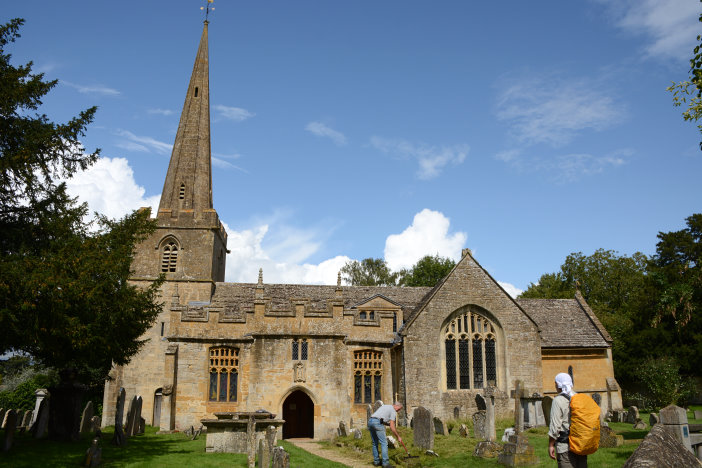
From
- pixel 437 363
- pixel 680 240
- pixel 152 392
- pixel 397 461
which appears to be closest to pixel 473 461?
pixel 397 461

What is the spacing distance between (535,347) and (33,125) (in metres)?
23.4

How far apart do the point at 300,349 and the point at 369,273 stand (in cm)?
3166

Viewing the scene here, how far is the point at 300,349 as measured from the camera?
2472 cm

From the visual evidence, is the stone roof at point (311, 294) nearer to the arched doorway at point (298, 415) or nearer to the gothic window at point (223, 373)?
the gothic window at point (223, 373)

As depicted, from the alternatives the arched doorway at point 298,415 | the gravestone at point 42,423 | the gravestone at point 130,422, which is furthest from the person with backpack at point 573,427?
the arched doorway at point 298,415

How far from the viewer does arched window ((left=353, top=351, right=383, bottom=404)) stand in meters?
25.5

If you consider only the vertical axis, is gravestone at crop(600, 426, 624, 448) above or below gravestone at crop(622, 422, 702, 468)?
below

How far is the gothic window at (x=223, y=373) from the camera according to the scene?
24.2 meters

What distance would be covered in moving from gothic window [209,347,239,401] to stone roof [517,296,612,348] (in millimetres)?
15869

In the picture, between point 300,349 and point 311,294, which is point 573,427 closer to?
point 300,349

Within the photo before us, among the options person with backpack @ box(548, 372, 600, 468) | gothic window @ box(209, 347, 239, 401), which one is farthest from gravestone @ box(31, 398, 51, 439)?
person with backpack @ box(548, 372, 600, 468)

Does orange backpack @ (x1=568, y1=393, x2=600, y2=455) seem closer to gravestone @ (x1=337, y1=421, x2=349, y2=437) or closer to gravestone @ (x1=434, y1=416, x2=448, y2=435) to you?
gravestone @ (x1=434, y1=416, x2=448, y2=435)

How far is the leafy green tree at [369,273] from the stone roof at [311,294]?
22.3 meters

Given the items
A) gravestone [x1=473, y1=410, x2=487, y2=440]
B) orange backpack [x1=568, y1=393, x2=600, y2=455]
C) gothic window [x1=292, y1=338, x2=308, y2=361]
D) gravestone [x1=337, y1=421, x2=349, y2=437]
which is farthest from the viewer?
gothic window [x1=292, y1=338, x2=308, y2=361]
